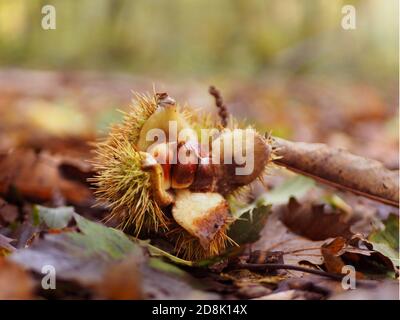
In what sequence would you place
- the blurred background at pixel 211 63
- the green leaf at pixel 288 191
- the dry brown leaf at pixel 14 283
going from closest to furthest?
the dry brown leaf at pixel 14 283 < the green leaf at pixel 288 191 < the blurred background at pixel 211 63

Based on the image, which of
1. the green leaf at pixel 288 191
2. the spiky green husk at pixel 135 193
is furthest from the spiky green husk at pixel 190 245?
the green leaf at pixel 288 191

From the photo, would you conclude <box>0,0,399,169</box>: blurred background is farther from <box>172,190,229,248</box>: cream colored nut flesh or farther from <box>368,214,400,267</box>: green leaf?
<box>172,190,229,248</box>: cream colored nut flesh

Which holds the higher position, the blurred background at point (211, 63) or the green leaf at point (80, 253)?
the blurred background at point (211, 63)

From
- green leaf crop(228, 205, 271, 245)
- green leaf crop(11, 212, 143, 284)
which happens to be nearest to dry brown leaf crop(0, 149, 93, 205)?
green leaf crop(228, 205, 271, 245)

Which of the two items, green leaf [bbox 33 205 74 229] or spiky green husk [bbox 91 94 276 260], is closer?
spiky green husk [bbox 91 94 276 260]

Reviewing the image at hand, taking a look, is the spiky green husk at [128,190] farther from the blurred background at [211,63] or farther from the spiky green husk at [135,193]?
the blurred background at [211,63]

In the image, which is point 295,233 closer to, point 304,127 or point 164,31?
point 304,127
